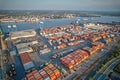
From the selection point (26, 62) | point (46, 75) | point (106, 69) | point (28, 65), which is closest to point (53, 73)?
point (46, 75)

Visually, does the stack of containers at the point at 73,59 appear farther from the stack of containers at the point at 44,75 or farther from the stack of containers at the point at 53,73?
the stack of containers at the point at 44,75

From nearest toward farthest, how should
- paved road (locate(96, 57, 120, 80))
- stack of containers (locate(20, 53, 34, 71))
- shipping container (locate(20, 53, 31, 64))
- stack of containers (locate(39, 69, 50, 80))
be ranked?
stack of containers (locate(39, 69, 50, 80)), paved road (locate(96, 57, 120, 80)), stack of containers (locate(20, 53, 34, 71)), shipping container (locate(20, 53, 31, 64))

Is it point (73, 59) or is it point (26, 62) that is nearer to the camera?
point (73, 59)

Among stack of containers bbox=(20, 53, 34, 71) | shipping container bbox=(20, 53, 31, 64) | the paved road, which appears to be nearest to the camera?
the paved road

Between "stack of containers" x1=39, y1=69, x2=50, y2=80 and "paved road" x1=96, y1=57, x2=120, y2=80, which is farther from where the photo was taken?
"paved road" x1=96, y1=57, x2=120, y2=80

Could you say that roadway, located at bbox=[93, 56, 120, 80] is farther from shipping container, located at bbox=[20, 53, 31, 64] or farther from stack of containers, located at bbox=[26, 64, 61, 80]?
shipping container, located at bbox=[20, 53, 31, 64]

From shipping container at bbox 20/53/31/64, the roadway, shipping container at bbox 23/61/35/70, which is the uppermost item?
the roadway

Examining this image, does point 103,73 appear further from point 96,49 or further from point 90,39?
point 90,39

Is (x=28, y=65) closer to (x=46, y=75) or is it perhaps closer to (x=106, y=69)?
(x=46, y=75)

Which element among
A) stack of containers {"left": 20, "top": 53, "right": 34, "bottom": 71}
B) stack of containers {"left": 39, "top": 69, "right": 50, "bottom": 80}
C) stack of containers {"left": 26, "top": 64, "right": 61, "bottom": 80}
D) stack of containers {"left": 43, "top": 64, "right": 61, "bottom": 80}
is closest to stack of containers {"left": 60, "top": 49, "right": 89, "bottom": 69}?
stack of containers {"left": 43, "top": 64, "right": 61, "bottom": 80}

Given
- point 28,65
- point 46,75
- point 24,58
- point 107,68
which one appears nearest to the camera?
point 46,75

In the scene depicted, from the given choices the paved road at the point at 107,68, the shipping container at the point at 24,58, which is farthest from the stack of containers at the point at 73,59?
the shipping container at the point at 24,58
